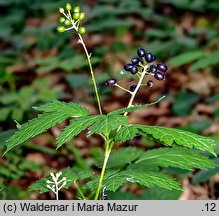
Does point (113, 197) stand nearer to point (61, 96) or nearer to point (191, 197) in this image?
point (191, 197)

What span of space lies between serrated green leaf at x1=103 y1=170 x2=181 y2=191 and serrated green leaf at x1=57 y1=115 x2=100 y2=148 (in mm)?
263

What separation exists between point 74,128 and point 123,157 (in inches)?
33.2

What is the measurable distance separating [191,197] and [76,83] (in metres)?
2.16

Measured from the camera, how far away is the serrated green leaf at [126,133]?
1660mm

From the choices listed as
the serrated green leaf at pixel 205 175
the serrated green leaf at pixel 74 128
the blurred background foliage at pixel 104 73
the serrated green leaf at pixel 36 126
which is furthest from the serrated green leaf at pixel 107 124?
the serrated green leaf at pixel 205 175

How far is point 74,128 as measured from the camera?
5.53 feet

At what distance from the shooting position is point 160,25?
21.9ft

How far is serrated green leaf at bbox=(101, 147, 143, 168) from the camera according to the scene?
2.42 m

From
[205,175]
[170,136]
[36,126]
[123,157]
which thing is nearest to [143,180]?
[170,136]

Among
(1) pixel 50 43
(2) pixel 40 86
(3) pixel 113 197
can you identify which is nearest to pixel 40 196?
(3) pixel 113 197

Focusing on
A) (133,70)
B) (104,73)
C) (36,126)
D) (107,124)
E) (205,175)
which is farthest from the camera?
(104,73)

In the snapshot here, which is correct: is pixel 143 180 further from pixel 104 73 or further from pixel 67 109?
pixel 104 73

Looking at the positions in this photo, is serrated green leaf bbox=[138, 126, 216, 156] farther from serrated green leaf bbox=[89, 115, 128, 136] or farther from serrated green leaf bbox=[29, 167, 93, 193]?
serrated green leaf bbox=[29, 167, 93, 193]

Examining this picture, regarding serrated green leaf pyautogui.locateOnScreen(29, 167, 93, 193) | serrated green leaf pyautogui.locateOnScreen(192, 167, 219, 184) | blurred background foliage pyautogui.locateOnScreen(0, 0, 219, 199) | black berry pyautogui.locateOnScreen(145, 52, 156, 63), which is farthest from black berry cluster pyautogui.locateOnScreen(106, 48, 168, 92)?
serrated green leaf pyautogui.locateOnScreen(192, 167, 219, 184)
